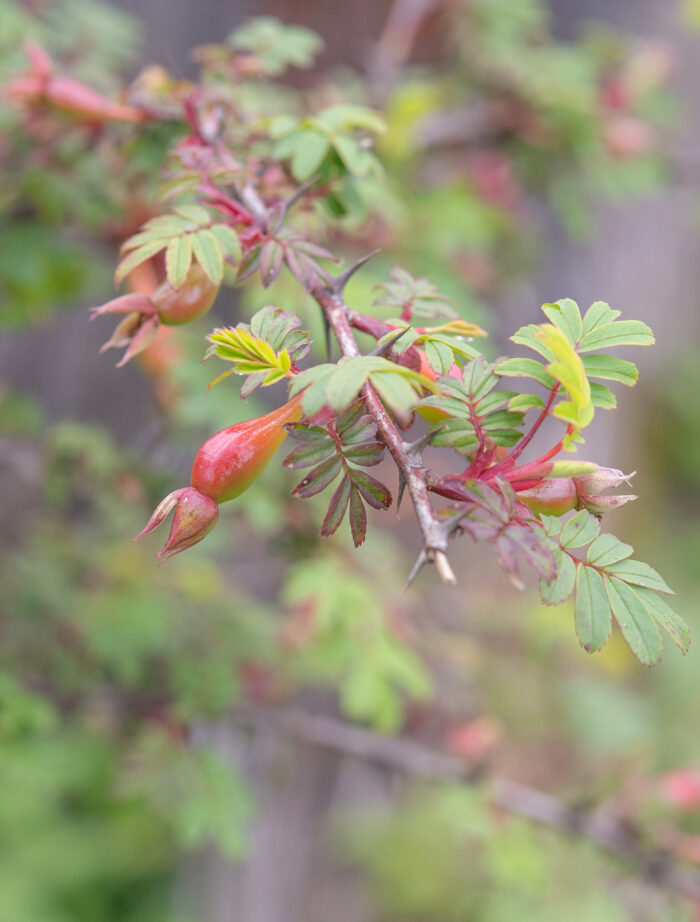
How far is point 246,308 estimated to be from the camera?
1.13 meters

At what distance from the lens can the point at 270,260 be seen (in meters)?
0.58

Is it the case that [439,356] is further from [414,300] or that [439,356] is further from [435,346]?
[414,300]

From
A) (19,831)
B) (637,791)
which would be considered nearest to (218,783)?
(637,791)

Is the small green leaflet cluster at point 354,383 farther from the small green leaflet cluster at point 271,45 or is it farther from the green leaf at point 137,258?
the small green leaflet cluster at point 271,45

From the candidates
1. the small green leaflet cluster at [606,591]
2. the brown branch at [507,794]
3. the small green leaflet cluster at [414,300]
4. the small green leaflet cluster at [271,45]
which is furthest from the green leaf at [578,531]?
the brown branch at [507,794]

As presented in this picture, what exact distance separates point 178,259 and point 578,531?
12.7 inches

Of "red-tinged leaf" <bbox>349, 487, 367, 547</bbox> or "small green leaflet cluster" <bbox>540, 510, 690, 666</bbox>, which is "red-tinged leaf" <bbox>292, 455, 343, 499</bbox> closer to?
"red-tinged leaf" <bbox>349, 487, 367, 547</bbox>

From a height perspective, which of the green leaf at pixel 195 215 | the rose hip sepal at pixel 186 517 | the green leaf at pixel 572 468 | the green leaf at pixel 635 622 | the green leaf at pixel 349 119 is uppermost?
the green leaf at pixel 349 119

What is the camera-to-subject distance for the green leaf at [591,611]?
427mm

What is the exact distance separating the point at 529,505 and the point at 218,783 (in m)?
0.91

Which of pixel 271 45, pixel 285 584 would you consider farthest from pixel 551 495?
pixel 285 584

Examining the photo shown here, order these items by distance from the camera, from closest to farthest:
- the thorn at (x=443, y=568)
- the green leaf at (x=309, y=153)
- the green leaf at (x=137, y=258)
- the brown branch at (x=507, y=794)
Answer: the thorn at (x=443, y=568)
the green leaf at (x=137, y=258)
the green leaf at (x=309, y=153)
the brown branch at (x=507, y=794)

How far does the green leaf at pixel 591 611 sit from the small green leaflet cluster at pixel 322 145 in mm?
410

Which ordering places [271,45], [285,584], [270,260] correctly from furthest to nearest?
[285,584]
[271,45]
[270,260]
